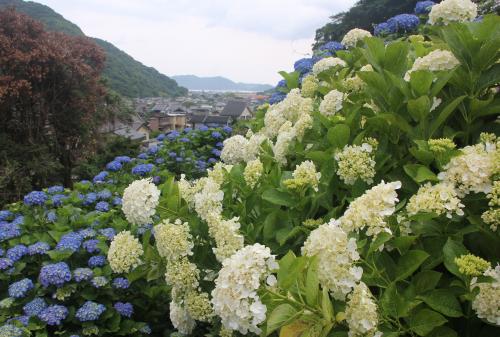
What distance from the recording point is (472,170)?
1.11 m

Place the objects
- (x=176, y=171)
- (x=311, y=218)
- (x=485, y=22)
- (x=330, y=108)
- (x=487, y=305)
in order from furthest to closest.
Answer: (x=176, y=171) → (x=330, y=108) → (x=311, y=218) → (x=485, y=22) → (x=487, y=305)

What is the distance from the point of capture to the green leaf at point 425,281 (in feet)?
3.71

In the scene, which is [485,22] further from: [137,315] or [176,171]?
[176,171]

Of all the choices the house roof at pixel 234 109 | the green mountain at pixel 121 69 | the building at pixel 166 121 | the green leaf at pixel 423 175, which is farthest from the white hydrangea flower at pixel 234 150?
the house roof at pixel 234 109

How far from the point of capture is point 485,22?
4.48 feet

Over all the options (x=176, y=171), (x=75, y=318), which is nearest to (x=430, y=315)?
(x=75, y=318)

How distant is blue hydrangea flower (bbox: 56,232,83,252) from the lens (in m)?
2.98

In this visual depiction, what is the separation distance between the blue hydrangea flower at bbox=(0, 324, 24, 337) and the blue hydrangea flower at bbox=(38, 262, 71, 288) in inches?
12.1

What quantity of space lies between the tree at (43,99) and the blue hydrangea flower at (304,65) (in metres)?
6.74

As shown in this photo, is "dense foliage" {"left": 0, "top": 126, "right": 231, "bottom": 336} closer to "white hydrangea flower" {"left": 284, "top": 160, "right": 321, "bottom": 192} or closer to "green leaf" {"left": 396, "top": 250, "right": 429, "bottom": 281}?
"white hydrangea flower" {"left": 284, "top": 160, "right": 321, "bottom": 192}

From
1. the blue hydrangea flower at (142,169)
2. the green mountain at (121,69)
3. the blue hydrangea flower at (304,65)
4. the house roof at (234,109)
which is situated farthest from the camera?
the house roof at (234,109)

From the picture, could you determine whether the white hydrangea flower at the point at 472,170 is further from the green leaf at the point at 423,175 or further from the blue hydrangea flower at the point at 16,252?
the blue hydrangea flower at the point at 16,252

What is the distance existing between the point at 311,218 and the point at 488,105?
688 mm

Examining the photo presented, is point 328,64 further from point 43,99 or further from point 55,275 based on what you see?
point 43,99
